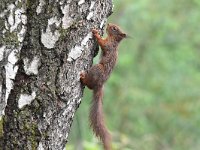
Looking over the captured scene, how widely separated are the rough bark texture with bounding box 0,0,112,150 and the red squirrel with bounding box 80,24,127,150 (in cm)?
12

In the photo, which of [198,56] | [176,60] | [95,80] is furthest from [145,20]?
[95,80]

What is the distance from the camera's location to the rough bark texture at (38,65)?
8.41 ft

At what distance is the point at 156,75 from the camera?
10758 millimetres

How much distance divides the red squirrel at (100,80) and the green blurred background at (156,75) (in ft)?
19.4

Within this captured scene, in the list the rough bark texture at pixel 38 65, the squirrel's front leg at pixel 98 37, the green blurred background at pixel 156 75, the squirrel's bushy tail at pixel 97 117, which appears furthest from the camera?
the green blurred background at pixel 156 75

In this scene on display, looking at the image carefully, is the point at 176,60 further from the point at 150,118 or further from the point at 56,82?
the point at 56,82

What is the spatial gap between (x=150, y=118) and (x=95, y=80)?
7935 millimetres

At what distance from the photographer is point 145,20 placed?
995 cm

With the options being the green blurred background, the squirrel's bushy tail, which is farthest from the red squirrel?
the green blurred background

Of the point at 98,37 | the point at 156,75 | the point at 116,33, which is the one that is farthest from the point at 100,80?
the point at 156,75

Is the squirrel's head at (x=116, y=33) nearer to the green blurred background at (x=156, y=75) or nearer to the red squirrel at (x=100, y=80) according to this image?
the red squirrel at (x=100, y=80)

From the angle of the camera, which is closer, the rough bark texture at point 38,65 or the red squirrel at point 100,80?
the rough bark texture at point 38,65

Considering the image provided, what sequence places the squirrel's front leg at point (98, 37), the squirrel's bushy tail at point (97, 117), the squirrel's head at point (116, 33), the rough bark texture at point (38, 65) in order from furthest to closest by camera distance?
the squirrel's head at point (116, 33)
the squirrel's bushy tail at point (97, 117)
the squirrel's front leg at point (98, 37)
the rough bark texture at point (38, 65)

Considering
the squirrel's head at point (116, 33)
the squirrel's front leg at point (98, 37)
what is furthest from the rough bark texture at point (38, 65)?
the squirrel's head at point (116, 33)
